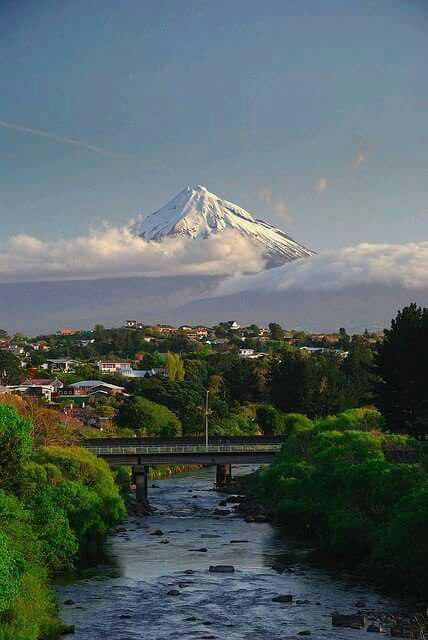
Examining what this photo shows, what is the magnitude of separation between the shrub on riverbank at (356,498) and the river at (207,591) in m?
1.83

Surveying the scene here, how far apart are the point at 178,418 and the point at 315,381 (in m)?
17.2

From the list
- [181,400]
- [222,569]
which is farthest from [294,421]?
[222,569]

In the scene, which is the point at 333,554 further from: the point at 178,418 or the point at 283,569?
the point at 178,418

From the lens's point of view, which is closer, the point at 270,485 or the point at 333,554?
the point at 333,554

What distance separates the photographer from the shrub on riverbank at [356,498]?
153 ft

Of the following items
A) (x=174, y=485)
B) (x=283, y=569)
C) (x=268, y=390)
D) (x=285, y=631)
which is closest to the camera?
(x=285, y=631)

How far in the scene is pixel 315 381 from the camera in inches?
4788

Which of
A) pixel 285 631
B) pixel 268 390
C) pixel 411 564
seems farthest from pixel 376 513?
pixel 268 390

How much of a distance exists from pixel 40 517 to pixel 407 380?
1236 inches

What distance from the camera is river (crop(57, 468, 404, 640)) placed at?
42.1 m

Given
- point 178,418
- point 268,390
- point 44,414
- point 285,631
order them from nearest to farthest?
point 285,631, point 44,414, point 178,418, point 268,390

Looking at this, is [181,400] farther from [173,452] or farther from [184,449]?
[173,452]

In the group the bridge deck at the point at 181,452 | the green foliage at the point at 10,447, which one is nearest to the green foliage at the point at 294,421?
the bridge deck at the point at 181,452

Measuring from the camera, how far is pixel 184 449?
8706 centimetres
